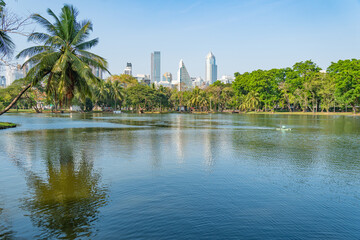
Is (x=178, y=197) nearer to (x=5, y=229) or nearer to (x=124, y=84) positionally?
(x=5, y=229)

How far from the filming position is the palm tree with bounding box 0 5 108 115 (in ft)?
66.8

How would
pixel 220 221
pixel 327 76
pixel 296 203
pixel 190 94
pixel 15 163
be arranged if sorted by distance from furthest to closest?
1. pixel 190 94
2. pixel 327 76
3. pixel 15 163
4. pixel 296 203
5. pixel 220 221

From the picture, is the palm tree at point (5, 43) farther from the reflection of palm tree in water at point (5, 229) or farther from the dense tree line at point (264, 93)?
the dense tree line at point (264, 93)

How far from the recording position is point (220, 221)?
5.94m

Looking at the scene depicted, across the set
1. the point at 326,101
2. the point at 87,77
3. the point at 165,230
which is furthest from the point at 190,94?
the point at 165,230

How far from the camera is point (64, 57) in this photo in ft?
66.1

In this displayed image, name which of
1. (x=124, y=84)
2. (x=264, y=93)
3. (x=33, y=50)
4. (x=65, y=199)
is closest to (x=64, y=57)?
(x=33, y=50)

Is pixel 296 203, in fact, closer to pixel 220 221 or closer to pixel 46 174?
pixel 220 221

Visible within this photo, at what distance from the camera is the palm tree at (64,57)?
2036 cm

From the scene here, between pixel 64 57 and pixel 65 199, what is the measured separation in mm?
15563

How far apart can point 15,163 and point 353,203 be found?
1233 centimetres

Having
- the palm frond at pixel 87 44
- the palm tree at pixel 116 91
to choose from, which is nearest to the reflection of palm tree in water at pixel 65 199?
the palm frond at pixel 87 44

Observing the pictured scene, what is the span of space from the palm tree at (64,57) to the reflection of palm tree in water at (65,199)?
1058 cm

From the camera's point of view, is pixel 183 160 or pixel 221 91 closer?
pixel 183 160
